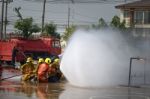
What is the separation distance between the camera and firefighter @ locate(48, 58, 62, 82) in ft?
Result: 83.9

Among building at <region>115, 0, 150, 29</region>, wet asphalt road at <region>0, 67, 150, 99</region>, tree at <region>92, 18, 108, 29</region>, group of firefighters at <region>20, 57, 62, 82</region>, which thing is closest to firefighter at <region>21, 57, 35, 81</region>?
group of firefighters at <region>20, 57, 62, 82</region>

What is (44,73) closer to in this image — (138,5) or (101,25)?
(101,25)

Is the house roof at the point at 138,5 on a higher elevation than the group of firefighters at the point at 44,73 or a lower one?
higher

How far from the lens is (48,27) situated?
3538 inches

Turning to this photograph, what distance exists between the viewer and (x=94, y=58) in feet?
78.7

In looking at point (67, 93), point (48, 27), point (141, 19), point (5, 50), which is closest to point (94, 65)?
point (67, 93)

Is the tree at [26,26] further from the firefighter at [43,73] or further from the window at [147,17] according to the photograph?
the firefighter at [43,73]

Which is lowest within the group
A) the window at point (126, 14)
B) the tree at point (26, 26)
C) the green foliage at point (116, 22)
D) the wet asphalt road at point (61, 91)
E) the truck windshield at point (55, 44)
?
the wet asphalt road at point (61, 91)

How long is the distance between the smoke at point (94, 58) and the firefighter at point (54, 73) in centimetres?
89

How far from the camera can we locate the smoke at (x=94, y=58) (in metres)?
23.8

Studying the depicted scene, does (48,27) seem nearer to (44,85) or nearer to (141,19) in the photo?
→ (141,19)

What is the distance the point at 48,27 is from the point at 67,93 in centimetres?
7010

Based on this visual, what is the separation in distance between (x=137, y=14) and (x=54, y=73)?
49713 mm

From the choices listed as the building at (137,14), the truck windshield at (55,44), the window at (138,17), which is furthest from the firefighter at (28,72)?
the window at (138,17)
